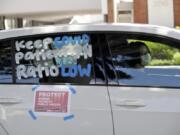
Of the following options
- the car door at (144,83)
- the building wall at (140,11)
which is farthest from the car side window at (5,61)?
the building wall at (140,11)

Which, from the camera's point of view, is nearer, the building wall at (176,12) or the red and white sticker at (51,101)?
the red and white sticker at (51,101)

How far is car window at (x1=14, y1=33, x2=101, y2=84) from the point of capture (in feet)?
14.0

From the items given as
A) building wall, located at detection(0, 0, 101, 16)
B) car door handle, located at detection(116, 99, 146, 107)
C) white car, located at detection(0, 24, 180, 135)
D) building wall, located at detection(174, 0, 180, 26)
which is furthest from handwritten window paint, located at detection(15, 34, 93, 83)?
building wall, located at detection(174, 0, 180, 26)

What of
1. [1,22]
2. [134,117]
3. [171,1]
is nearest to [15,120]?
[134,117]

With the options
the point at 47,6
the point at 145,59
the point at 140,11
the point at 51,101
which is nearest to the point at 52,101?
the point at 51,101

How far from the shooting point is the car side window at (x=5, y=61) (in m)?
4.43

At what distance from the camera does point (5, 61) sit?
4488mm

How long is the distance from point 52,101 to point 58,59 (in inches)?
14.6

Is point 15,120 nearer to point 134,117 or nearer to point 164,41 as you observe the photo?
point 134,117

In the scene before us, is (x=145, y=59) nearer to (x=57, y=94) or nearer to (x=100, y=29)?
(x=100, y=29)

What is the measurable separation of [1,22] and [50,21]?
580 centimetres

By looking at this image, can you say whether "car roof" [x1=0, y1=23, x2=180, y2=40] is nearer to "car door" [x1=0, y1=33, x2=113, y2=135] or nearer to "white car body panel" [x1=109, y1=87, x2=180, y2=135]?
"car door" [x1=0, y1=33, x2=113, y2=135]

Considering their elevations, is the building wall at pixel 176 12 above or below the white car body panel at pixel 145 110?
below

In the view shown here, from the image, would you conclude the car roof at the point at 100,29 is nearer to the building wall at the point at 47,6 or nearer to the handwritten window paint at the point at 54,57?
the handwritten window paint at the point at 54,57
